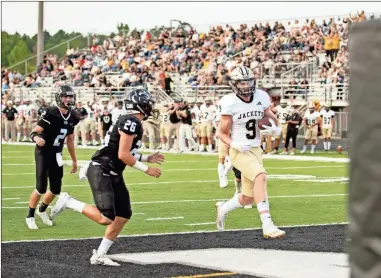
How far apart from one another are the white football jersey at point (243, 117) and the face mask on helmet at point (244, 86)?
7 centimetres

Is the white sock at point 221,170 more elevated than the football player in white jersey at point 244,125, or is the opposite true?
the football player in white jersey at point 244,125

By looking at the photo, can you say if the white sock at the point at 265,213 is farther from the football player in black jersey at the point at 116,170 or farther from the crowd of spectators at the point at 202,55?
the crowd of spectators at the point at 202,55

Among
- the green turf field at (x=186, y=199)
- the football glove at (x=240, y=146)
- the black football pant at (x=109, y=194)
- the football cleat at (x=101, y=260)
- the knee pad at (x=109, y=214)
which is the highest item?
the football glove at (x=240, y=146)

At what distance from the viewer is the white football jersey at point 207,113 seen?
27.8m

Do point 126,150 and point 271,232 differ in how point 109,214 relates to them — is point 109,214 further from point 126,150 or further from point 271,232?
point 271,232

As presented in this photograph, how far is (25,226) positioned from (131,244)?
88.1 inches

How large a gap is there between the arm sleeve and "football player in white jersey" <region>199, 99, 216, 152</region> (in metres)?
20.2

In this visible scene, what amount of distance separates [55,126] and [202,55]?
1132 inches

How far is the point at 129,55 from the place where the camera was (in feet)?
140

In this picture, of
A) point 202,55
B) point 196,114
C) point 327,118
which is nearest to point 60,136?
point 327,118

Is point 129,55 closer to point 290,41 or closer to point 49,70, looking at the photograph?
point 49,70

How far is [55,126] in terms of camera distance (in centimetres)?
1027

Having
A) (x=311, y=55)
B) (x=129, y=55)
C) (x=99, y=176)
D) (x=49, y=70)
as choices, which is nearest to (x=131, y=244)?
(x=99, y=176)

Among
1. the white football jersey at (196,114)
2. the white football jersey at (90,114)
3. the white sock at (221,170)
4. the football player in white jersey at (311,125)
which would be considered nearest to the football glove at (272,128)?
the white sock at (221,170)
